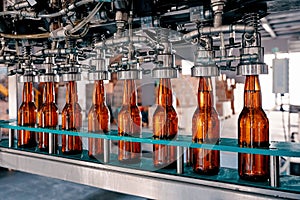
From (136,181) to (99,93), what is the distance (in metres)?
0.25

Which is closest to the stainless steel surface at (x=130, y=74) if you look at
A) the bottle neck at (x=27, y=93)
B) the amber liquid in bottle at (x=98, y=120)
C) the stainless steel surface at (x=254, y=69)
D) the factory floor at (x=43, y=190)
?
the amber liquid in bottle at (x=98, y=120)

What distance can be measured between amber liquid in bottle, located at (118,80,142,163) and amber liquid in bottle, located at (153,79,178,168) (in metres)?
0.06

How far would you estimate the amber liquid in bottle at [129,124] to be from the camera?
646 millimetres

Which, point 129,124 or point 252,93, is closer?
point 252,93

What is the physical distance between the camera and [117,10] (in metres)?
0.57

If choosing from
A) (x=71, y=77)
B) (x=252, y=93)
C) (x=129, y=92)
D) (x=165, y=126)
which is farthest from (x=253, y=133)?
(x=71, y=77)

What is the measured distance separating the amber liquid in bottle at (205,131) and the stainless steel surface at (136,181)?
0.05 meters

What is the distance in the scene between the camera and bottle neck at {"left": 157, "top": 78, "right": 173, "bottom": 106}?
612 mm

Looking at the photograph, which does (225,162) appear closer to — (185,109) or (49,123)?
(185,109)

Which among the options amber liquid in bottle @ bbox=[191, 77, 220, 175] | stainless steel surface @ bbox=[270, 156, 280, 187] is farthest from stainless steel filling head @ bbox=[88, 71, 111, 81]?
stainless steel surface @ bbox=[270, 156, 280, 187]

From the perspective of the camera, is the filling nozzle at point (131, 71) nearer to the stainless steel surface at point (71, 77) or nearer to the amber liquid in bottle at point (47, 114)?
the stainless steel surface at point (71, 77)

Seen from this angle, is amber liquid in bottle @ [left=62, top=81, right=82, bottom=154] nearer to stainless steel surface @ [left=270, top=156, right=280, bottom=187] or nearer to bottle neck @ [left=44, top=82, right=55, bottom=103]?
bottle neck @ [left=44, top=82, right=55, bottom=103]

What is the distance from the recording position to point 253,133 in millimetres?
533

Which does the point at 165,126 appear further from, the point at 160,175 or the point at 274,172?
the point at 274,172
